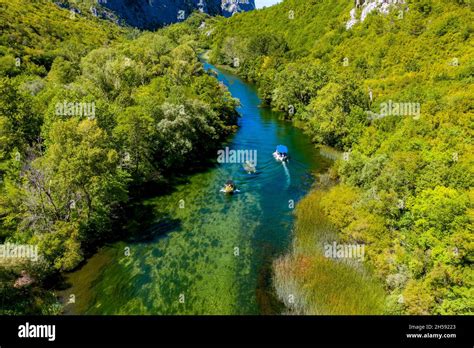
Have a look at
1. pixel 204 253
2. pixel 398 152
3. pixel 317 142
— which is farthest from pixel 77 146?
pixel 317 142

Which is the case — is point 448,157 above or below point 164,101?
below

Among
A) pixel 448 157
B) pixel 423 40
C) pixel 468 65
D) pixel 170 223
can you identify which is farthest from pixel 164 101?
pixel 423 40

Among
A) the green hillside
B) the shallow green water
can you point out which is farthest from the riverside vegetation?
the shallow green water

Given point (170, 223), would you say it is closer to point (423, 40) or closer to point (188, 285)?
point (188, 285)

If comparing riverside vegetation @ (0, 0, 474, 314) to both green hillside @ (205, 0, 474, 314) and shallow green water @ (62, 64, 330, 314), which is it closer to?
green hillside @ (205, 0, 474, 314)

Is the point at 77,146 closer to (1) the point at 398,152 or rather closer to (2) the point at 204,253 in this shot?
(2) the point at 204,253

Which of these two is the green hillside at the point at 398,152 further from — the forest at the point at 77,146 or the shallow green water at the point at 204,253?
the forest at the point at 77,146
